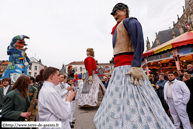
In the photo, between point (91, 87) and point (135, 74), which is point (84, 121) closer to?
point (91, 87)

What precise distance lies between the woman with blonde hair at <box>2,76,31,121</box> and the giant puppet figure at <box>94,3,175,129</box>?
1.44m

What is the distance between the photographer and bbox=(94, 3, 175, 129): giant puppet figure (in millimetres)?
1438

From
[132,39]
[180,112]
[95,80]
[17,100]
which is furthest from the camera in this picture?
[95,80]

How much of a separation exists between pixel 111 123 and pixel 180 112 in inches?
121

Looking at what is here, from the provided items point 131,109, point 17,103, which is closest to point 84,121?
point 17,103

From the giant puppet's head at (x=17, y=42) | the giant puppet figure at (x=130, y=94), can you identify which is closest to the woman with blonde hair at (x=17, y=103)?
the giant puppet figure at (x=130, y=94)

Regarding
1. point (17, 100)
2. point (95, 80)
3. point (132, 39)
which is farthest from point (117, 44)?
point (95, 80)

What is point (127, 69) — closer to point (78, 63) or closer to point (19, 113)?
point (19, 113)

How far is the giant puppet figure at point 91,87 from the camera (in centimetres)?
554

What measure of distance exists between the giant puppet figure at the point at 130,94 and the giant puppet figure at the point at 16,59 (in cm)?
405

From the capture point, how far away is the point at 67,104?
1.70 metres

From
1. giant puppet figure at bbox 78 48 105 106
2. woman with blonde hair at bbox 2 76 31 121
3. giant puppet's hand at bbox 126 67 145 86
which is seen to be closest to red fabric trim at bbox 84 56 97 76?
giant puppet figure at bbox 78 48 105 106

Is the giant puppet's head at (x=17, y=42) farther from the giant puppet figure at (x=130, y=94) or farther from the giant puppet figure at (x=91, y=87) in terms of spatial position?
the giant puppet figure at (x=130, y=94)

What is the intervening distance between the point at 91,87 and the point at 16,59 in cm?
338
